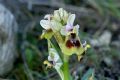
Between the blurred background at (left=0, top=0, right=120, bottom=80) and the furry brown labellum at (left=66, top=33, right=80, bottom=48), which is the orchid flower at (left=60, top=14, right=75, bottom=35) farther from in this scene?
the blurred background at (left=0, top=0, right=120, bottom=80)

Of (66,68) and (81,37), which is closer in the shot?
(66,68)

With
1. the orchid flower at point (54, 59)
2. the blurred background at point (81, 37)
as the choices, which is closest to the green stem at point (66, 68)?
the orchid flower at point (54, 59)

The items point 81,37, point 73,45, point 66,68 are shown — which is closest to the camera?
point 73,45

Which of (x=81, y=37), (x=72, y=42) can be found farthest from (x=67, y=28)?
(x=81, y=37)

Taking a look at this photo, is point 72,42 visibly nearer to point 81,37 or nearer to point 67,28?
point 67,28

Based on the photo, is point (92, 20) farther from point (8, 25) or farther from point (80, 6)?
point (8, 25)

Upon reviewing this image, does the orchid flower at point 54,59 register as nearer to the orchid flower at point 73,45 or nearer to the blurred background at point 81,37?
the orchid flower at point 73,45

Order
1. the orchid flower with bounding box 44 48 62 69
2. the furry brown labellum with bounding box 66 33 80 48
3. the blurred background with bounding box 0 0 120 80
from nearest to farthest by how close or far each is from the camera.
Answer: the furry brown labellum with bounding box 66 33 80 48
the orchid flower with bounding box 44 48 62 69
the blurred background with bounding box 0 0 120 80

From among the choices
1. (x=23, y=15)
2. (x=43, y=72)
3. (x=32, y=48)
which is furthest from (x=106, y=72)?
(x=23, y=15)

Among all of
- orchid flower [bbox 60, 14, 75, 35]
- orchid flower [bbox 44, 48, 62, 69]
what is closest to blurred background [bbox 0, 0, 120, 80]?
orchid flower [bbox 44, 48, 62, 69]
